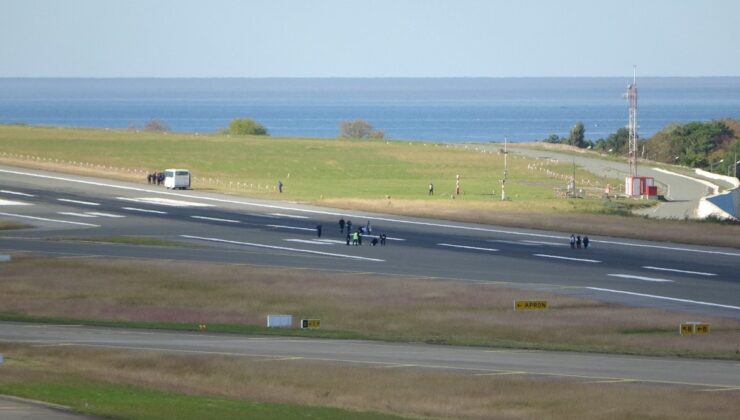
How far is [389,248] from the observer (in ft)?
240

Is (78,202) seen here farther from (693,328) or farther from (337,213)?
(693,328)

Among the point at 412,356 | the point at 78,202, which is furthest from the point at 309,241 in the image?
the point at 412,356

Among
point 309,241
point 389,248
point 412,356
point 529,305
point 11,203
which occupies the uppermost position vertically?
point 11,203

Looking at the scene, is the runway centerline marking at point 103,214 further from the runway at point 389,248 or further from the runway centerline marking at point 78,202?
the runway centerline marking at point 78,202

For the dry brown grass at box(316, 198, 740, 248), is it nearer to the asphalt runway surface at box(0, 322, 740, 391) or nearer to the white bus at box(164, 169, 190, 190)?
the white bus at box(164, 169, 190, 190)

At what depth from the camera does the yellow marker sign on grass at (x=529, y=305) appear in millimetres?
51719

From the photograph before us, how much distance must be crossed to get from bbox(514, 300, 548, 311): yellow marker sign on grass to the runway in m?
4.29

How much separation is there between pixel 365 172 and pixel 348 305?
88406mm

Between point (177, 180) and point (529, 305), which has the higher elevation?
point (177, 180)

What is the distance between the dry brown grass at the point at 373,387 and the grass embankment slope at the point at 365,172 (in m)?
46.9

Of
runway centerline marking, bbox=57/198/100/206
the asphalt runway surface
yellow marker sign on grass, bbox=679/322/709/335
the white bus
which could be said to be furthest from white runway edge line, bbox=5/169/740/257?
the asphalt runway surface

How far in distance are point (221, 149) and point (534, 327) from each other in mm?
112410

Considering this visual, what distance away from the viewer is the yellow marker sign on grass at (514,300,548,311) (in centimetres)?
5172

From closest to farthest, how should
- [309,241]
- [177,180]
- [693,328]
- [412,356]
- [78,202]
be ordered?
[412,356]
[693,328]
[309,241]
[78,202]
[177,180]
